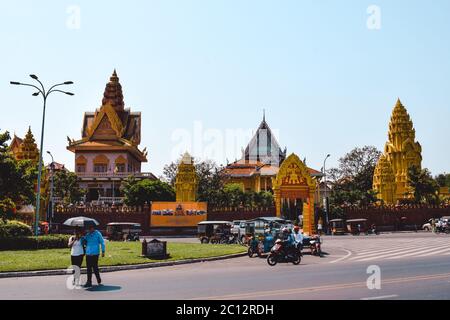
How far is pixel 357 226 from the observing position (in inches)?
2018

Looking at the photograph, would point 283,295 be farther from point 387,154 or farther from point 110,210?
point 387,154

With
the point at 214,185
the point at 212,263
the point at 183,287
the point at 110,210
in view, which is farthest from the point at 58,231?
the point at 183,287

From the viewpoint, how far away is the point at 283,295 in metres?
10.0

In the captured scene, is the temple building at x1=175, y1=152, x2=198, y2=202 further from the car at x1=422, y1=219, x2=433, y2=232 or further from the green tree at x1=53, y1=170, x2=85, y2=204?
the car at x1=422, y1=219, x2=433, y2=232

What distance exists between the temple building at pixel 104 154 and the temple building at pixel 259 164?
20140 millimetres

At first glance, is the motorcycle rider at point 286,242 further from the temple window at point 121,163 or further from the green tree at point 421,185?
the temple window at point 121,163

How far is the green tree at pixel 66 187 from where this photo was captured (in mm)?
68625

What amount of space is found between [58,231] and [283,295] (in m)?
43.9

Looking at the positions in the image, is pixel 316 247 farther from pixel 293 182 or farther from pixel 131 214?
pixel 131 214

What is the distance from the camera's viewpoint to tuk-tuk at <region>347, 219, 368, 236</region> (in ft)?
167

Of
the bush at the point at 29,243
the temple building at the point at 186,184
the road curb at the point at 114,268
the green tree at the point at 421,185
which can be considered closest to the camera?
the road curb at the point at 114,268

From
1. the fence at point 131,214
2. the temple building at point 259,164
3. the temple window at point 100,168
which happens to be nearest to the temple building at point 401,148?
the temple building at point 259,164

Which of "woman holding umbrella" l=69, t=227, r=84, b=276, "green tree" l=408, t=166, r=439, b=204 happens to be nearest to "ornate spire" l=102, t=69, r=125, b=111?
"green tree" l=408, t=166, r=439, b=204
